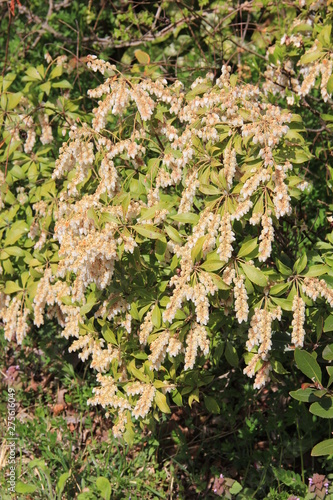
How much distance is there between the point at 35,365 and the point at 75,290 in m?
1.88

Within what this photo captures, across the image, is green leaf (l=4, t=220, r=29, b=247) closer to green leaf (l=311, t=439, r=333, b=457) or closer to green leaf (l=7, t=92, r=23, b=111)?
green leaf (l=7, t=92, r=23, b=111)

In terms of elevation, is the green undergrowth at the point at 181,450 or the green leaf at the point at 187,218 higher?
the green leaf at the point at 187,218

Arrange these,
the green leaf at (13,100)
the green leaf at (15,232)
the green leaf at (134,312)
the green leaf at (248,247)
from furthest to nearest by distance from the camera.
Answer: the green leaf at (13,100), the green leaf at (15,232), the green leaf at (134,312), the green leaf at (248,247)

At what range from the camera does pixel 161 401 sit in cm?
277

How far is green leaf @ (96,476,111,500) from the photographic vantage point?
3.19 meters

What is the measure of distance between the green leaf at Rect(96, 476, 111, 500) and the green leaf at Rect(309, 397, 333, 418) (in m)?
1.10

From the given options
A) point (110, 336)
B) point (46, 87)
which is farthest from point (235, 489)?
point (46, 87)

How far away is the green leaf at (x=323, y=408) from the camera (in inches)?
107

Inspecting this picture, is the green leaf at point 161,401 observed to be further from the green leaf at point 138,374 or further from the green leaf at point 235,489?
the green leaf at point 235,489

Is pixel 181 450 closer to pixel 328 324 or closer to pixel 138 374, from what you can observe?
pixel 138 374

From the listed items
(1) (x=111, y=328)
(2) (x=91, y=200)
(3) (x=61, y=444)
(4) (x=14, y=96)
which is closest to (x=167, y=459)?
(3) (x=61, y=444)

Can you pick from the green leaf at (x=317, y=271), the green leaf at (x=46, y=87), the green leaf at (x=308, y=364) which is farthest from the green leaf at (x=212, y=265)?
the green leaf at (x=46, y=87)

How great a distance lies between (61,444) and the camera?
377 cm

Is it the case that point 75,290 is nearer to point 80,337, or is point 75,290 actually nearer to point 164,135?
point 80,337
